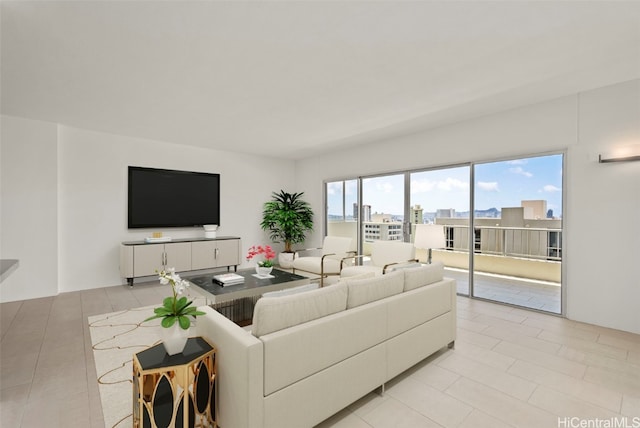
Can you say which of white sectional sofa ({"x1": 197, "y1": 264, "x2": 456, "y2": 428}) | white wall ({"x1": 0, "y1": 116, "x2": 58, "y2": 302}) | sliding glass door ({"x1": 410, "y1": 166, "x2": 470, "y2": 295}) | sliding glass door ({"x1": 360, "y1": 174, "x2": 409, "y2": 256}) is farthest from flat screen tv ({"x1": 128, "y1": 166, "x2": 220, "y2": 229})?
white sectional sofa ({"x1": 197, "y1": 264, "x2": 456, "y2": 428})

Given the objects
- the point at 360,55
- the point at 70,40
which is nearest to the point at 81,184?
the point at 70,40

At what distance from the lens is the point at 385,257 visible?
4.75 metres

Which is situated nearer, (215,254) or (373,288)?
(373,288)

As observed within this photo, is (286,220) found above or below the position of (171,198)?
below

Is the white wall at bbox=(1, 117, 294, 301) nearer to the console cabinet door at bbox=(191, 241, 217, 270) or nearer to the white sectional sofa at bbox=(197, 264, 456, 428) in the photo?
the console cabinet door at bbox=(191, 241, 217, 270)

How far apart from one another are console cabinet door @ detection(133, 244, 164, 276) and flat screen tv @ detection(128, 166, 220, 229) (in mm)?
639

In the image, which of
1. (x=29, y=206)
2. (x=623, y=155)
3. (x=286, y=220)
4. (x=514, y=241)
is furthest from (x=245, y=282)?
(x=623, y=155)

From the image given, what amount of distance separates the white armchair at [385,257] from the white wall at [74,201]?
3701 millimetres

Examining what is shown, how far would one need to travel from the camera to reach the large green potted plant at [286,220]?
7020 mm

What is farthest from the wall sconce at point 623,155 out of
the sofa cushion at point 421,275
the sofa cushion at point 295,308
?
the sofa cushion at point 295,308

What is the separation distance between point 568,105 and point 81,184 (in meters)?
7.36

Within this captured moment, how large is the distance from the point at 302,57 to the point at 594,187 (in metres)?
3.69

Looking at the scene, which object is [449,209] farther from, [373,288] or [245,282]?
[245,282]

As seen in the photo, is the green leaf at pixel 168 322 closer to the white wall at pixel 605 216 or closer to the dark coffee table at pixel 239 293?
the dark coffee table at pixel 239 293
